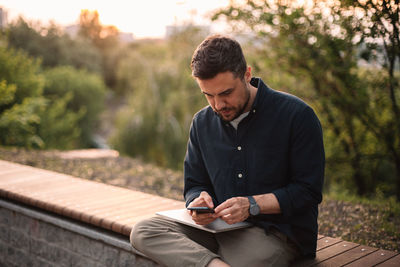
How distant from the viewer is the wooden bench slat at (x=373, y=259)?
245 cm

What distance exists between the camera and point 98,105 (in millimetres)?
22234

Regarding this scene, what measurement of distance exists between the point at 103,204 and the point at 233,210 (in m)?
1.70

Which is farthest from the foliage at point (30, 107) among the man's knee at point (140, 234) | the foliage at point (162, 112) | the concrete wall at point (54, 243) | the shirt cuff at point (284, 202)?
the shirt cuff at point (284, 202)

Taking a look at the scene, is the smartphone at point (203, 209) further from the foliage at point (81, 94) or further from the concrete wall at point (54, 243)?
the foliage at point (81, 94)

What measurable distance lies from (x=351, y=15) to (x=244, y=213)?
277 centimetres

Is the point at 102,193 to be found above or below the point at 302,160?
below

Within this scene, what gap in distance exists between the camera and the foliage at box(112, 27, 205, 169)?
37.4ft

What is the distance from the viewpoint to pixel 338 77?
5023 mm

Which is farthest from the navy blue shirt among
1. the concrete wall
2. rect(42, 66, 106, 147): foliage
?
rect(42, 66, 106, 147): foliage

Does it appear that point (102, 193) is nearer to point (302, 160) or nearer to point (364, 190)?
point (302, 160)

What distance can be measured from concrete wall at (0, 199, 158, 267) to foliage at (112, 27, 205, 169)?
284 inches

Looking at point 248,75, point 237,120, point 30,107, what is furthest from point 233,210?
point 30,107

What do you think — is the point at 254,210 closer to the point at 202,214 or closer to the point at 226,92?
the point at 202,214

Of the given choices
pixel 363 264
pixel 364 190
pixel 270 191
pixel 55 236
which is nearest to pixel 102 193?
pixel 55 236
